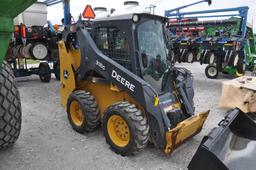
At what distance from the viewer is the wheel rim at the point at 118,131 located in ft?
10.8

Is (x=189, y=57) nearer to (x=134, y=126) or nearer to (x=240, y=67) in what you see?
(x=240, y=67)

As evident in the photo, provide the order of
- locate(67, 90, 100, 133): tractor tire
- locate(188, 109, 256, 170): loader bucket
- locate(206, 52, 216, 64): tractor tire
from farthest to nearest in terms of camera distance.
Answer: locate(206, 52, 216, 64): tractor tire < locate(67, 90, 100, 133): tractor tire < locate(188, 109, 256, 170): loader bucket

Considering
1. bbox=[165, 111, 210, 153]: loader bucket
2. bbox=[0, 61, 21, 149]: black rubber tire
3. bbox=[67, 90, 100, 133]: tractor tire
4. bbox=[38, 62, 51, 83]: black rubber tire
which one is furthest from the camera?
bbox=[38, 62, 51, 83]: black rubber tire

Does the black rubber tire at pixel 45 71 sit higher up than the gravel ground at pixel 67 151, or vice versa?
the black rubber tire at pixel 45 71

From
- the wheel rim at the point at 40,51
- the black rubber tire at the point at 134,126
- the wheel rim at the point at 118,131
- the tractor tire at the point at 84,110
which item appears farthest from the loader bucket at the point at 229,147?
the wheel rim at the point at 40,51

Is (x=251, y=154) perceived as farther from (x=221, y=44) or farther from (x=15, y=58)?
(x=15, y=58)

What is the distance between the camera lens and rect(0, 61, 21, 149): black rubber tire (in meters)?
2.90

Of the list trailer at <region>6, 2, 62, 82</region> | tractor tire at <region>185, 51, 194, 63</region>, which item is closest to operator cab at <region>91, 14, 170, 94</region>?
trailer at <region>6, 2, 62, 82</region>

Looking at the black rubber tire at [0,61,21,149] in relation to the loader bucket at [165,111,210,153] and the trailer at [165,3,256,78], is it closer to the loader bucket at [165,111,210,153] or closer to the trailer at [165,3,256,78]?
the loader bucket at [165,111,210,153]

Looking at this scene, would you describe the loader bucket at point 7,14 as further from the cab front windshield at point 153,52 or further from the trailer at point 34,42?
the trailer at point 34,42

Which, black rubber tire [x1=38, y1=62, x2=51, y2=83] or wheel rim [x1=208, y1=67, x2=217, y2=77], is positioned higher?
black rubber tire [x1=38, y1=62, x2=51, y2=83]

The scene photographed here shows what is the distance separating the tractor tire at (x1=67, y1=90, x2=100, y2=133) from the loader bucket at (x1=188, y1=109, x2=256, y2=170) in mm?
1768

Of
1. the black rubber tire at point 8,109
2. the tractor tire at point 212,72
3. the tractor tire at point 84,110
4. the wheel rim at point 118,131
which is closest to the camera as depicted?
the black rubber tire at point 8,109

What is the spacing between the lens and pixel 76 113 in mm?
4180
